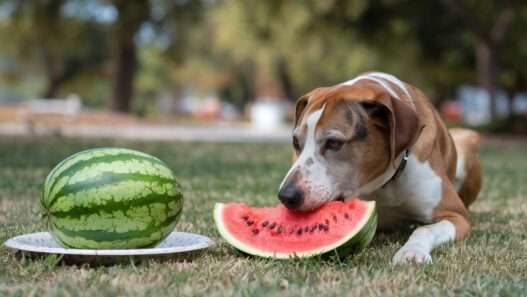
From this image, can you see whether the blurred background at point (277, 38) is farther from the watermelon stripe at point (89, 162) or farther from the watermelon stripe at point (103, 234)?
the watermelon stripe at point (103, 234)

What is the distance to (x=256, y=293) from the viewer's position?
9.07 ft

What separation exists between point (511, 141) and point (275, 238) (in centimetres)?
1838

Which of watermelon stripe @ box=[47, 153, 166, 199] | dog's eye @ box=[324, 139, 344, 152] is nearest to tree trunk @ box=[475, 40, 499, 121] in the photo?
dog's eye @ box=[324, 139, 344, 152]

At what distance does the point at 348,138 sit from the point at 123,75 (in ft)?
81.0

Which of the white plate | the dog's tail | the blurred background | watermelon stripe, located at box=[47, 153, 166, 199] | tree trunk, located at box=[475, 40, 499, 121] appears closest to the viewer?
the white plate

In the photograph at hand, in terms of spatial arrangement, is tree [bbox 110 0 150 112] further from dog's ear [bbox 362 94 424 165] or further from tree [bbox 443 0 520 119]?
dog's ear [bbox 362 94 424 165]

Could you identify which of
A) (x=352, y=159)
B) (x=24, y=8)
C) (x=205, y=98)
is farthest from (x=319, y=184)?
(x=205, y=98)

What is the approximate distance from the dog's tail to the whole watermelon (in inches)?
99.1

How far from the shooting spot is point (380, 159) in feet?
13.0

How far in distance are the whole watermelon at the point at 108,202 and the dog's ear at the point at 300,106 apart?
1013 mm

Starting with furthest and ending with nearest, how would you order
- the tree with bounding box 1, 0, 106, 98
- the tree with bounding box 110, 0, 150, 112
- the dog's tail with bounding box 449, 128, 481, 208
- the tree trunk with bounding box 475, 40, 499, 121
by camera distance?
the tree with bounding box 110, 0, 150, 112
the tree with bounding box 1, 0, 106, 98
the tree trunk with bounding box 475, 40, 499, 121
the dog's tail with bounding box 449, 128, 481, 208

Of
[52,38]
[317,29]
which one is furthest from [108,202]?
[52,38]

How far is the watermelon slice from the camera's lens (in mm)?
3479

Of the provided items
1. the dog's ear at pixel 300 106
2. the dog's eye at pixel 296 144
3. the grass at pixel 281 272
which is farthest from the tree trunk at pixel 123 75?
the dog's eye at pixel 296 144
